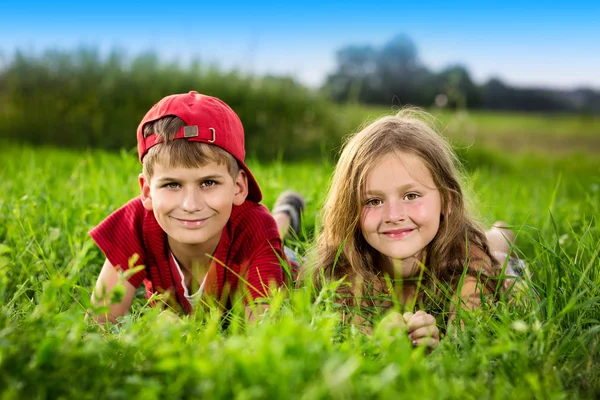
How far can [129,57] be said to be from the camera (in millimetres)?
10844

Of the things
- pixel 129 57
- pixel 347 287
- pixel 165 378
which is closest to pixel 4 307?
pixel 165 378

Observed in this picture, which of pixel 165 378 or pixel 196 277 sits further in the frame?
pixel 196 277

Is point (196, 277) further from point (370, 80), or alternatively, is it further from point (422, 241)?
point (370, 80)

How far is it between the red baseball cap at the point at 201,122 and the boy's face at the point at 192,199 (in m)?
0.12

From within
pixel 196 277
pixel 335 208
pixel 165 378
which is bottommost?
pixel 196 277

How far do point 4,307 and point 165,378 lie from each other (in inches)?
46.6

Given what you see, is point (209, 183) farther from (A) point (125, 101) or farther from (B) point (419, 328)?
(A) point (125, 101)

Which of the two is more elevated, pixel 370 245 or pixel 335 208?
pixel 335 208

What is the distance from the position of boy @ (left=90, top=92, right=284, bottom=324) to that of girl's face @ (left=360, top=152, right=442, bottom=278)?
1.58ft

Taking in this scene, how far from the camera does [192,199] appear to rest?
2773 millimetres

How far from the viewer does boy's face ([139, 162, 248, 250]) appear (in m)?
2.78

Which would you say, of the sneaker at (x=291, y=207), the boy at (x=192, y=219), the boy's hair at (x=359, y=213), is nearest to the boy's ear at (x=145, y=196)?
the boy at (x=192, y=219)

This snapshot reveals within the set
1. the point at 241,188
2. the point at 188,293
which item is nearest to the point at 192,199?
the point at 241,188

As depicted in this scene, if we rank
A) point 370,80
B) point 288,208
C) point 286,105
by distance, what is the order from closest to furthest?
1. point 288,208
2. point 286,105
3. point 370,80
